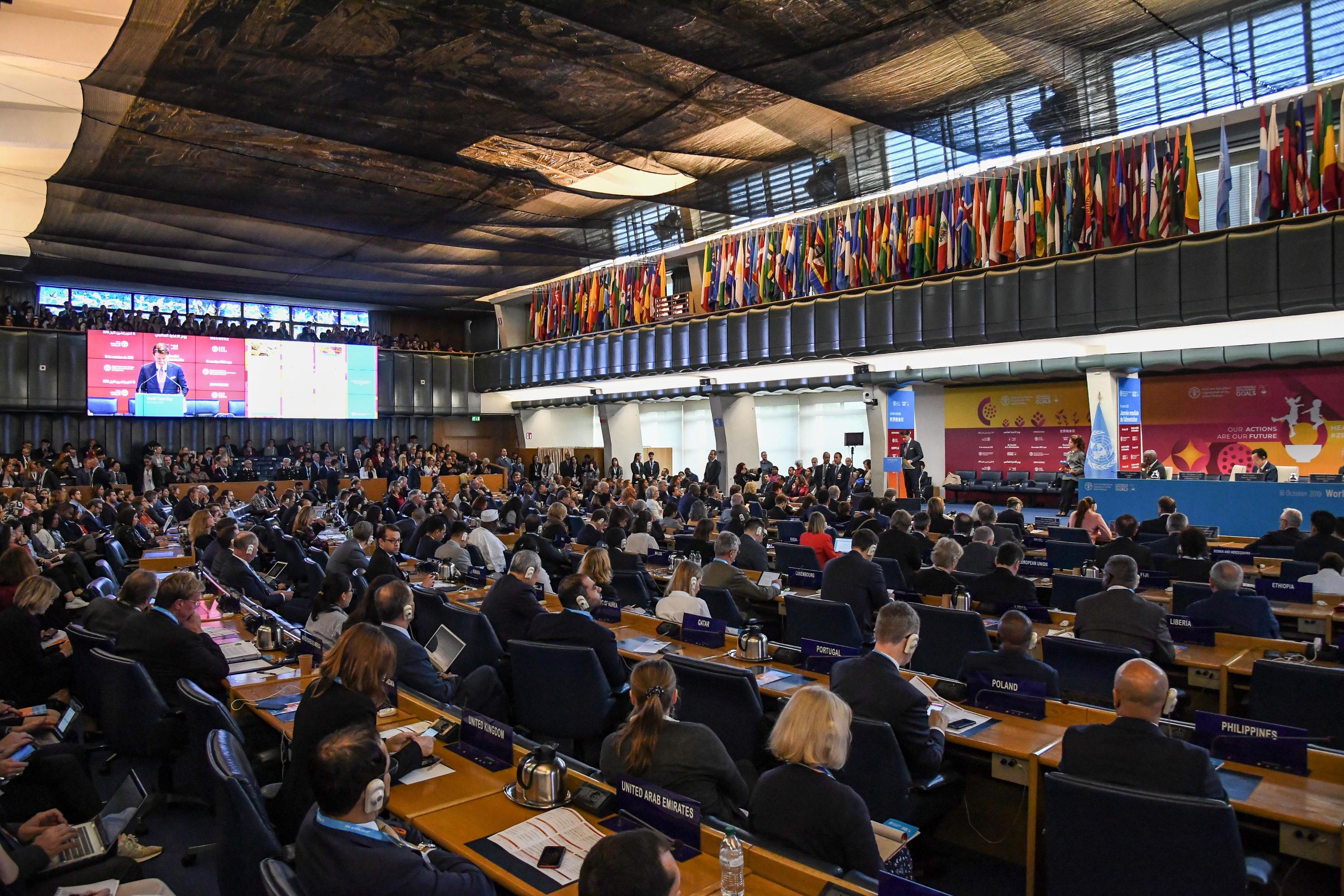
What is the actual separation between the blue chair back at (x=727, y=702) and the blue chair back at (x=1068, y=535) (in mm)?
6592

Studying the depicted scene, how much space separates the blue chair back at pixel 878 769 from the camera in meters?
3.32

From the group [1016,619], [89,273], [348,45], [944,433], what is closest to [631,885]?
[1016,619]

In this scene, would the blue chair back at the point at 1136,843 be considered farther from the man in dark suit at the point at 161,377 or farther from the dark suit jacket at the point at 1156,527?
the man in dark suit at the point at 161,377

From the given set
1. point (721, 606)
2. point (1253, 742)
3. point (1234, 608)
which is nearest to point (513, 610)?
point (721, 606)

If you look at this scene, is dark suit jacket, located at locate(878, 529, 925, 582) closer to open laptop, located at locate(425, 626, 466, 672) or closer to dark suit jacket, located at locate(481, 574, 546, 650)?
dark suit jacket, located at locate(481, 574, 546, 650)

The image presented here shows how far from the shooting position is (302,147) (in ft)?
32.2

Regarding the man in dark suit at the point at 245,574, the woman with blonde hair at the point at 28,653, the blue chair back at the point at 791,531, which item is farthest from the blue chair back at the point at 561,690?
the blue chair back at the point at 791,531

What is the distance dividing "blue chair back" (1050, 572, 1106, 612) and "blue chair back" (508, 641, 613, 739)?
3913 mm

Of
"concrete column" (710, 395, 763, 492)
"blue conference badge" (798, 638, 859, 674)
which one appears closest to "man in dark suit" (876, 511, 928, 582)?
"blue conference badge" (798, 638, 859, 674)

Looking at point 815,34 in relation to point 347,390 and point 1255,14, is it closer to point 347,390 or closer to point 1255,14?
point 1255,14

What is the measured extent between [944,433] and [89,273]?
2181cm

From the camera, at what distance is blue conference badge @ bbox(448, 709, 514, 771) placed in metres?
3.35

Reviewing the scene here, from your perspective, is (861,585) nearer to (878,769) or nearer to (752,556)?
(752,556)

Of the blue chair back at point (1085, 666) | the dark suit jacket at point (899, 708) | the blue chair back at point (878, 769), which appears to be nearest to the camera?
the blue chair back at point (878, 769)
